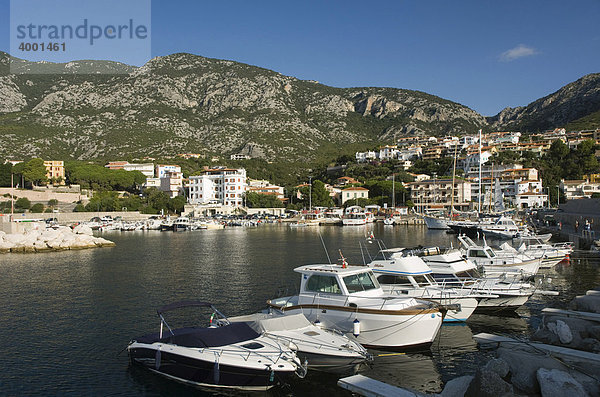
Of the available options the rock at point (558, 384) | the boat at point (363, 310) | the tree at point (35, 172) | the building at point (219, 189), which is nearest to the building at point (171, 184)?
the building at point (219, 189)

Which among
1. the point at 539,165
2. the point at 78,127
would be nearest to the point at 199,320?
the point at 539,165

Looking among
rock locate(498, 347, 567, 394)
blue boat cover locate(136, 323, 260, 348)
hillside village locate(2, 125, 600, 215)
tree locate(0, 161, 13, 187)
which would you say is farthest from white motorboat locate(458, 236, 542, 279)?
tree locate(0, 161, 13, 187)

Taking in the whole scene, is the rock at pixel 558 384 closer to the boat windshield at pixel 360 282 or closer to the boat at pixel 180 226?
the boat windshield at pixel 360 282

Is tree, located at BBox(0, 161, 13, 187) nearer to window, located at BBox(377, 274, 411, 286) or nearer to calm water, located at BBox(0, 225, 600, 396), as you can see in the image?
calm water, located at BBox(0, 225, 600, 396)

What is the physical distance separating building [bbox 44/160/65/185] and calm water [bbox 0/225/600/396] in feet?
303

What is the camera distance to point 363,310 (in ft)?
46.9

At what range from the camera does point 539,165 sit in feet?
423

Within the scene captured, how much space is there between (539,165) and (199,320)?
13335 centimetres

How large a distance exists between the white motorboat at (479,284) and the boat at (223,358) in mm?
9068

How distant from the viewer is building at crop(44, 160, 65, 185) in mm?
123738

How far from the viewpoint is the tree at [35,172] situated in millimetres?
115750

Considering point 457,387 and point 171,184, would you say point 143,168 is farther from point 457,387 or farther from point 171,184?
point 457,387

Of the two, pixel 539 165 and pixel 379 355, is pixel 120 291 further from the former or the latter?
pixel 539 165

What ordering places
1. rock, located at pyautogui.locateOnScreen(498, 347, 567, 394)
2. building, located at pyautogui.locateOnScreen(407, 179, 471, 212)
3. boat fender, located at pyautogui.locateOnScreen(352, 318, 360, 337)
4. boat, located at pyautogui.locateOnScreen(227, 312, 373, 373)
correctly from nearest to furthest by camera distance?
1. rock, located at pyautogui.locateOnScreen(498, 347, 567, 394)
2. boat, located at pyautogui.locateOnScreen(227, 312, 373, 373)
3. boat fender, located at pyautogui.locateOnScreen(352, 318, 360, 337)
4. building, located at pyautogui.locateOnScreen(407, 179, 471, 212)
